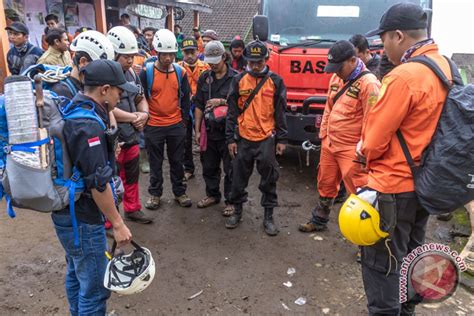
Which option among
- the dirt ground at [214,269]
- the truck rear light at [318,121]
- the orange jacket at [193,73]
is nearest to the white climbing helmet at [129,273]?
the dirt ground at [214,269]

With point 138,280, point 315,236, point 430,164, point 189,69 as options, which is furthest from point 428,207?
point 189,69

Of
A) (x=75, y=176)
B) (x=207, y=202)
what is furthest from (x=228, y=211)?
(x=75, y=176)

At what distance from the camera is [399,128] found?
211 cm

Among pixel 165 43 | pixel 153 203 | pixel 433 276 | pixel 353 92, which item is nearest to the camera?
pixel 433 276

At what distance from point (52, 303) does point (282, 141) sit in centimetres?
269

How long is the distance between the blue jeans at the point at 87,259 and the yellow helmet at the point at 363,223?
1.50 m

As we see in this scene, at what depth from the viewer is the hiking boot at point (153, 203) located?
15.5ft

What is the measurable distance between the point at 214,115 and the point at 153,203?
1386 mm

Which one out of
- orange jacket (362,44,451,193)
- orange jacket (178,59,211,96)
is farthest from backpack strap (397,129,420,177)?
orange jacket (178,59,211,96)

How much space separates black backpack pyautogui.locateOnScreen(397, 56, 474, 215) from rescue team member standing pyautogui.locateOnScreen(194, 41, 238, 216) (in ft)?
8.99

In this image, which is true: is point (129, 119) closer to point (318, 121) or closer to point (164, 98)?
point (164, 98)

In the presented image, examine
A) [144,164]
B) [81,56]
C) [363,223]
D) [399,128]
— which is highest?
[81,56]

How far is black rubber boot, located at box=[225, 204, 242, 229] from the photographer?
170 inches

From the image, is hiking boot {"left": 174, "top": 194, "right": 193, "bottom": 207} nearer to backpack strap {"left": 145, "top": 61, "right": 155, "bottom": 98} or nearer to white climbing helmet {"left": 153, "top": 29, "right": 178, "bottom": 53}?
backpack strap {"left": 145, "top": 61, "right": 155, "bottom": 98}
